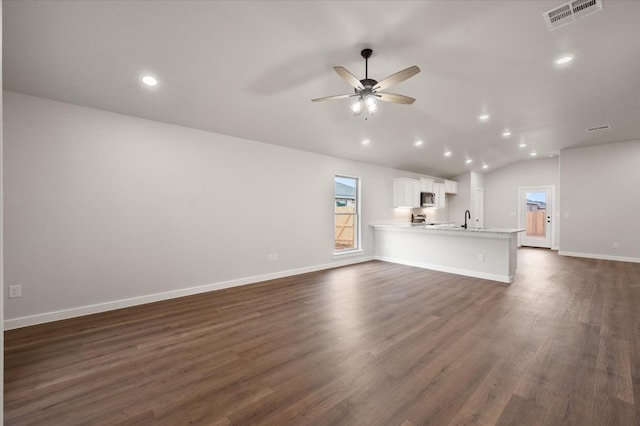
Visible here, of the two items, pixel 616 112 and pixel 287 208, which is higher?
pixel 616 112

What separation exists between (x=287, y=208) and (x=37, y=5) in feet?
12.8

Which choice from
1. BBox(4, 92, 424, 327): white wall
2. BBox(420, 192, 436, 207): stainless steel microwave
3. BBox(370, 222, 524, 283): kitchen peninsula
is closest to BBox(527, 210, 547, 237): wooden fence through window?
BBox(420, 192, 436, 207): stainless steel microwave

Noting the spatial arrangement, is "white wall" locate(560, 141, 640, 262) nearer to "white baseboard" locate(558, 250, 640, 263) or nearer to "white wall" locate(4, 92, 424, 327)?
"white baseboard" locate(558, 250, 640, 263)

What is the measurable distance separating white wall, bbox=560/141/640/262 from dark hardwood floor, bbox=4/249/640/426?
398 cm

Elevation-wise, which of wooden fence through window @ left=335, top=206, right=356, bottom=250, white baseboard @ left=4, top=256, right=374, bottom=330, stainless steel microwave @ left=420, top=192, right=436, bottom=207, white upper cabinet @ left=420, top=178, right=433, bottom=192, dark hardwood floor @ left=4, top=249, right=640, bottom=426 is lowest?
dark hardwood floor @ left=4, top=249, right=640, bottom=426

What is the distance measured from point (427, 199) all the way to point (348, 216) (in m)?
3.24

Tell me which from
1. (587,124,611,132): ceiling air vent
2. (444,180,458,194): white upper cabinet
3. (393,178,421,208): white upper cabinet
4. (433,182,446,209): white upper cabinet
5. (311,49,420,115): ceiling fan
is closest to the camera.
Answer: (311,49,420,115): ceiling fan

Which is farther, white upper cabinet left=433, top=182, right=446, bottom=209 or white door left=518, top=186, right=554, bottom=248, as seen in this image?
white upper cabinet left=433, top=182, right=446, bottom=209

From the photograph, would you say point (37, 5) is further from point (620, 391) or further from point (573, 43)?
point (620, 391)

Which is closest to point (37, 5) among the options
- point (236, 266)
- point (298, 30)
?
point (298, 30)

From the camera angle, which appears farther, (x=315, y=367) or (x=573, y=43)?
(x=573, y=43)

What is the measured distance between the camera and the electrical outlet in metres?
3.07

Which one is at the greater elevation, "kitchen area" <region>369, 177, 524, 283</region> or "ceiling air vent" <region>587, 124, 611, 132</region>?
"ceiling air vent" <region>587, 124, 611, 132</region>

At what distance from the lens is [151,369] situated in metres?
2.35
